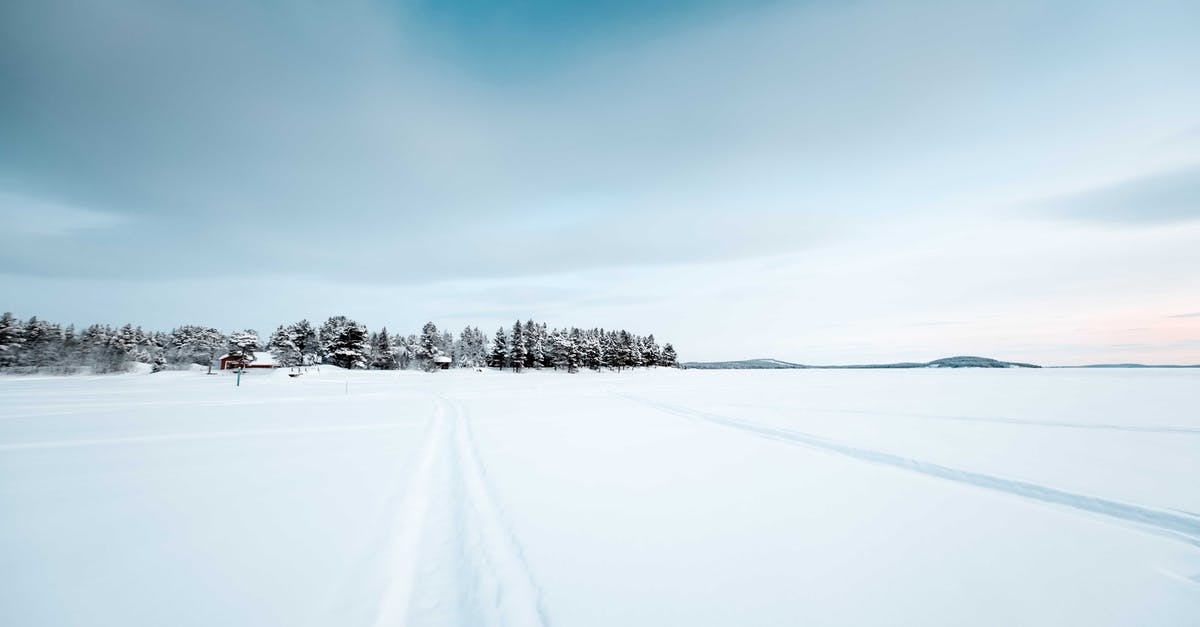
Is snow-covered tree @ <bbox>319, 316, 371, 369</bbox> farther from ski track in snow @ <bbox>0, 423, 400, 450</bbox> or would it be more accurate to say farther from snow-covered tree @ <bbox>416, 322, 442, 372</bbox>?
ski track in snow @ <bbox>0, 423, 400, 450</bbox>

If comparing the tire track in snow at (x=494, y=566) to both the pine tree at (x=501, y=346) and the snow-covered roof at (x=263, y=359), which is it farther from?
the snow-covered roof at (x=263, y=359)

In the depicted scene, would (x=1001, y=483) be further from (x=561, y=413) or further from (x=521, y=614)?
(x=561, y=413)

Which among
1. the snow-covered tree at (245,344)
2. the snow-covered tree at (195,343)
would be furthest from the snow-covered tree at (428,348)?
the snow-covered tree at (195,343)

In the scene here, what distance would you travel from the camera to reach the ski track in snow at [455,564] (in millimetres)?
3201

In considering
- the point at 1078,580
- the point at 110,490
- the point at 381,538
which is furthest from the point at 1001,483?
the point at 110,490

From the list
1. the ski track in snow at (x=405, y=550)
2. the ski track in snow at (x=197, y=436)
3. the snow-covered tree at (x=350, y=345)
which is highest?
the snow-covered tree at (x=350, y=345)

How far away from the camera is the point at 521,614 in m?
3.17

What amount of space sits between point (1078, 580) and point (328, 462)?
10.6m

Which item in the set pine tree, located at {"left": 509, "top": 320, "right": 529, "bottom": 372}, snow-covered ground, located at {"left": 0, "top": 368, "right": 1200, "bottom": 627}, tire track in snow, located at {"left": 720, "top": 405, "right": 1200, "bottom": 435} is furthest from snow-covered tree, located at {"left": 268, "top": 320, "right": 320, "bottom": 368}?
tire track in snow, located at {"left": 720, "top": 405, "right": 1200, "bottom": 435}

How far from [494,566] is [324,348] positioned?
101 m

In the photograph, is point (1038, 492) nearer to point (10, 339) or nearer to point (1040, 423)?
point (1040, 423)

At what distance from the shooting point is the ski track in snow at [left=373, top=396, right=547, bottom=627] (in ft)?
10.5

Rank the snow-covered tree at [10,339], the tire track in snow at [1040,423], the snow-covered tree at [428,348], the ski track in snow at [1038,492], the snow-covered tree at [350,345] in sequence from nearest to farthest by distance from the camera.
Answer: the ski track in snow at [1038,492] → the tire track in snow at [1040,423] → the snow-covered tree at [10,339] → the snow-covered tree at [350,345] → the snow-covered tree at [428,348]

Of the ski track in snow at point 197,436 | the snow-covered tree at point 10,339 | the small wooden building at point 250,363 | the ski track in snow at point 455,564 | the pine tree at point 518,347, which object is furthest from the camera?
the pine tree at point 518,347
